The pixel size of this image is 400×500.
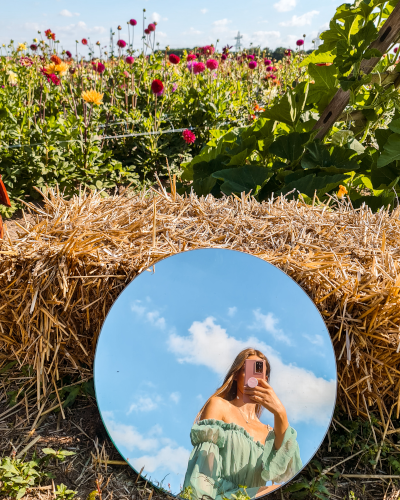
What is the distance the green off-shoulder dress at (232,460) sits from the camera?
1200 mm

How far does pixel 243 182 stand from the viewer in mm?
2207

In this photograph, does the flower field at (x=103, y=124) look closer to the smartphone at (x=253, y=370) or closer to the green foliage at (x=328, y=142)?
the green foliage at (x=328, y=142)

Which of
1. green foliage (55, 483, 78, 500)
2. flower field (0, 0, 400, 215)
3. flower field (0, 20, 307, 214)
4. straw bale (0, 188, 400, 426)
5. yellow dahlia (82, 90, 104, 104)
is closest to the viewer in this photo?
green foliage (55, 483, 78, 500)

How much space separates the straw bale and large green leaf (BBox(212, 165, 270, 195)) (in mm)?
443

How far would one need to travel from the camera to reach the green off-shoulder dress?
3.94ft

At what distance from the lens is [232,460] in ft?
3.96

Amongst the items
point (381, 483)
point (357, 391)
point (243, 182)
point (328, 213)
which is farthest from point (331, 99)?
point (381, 483)

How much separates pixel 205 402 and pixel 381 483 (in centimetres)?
73

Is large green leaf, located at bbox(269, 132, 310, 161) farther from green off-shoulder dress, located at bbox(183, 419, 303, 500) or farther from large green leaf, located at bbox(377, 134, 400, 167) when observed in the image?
green off-shoulder dress, located at bbox(183, 419, 303, 500)

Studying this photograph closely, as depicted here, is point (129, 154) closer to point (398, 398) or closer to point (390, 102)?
point (390, 102)

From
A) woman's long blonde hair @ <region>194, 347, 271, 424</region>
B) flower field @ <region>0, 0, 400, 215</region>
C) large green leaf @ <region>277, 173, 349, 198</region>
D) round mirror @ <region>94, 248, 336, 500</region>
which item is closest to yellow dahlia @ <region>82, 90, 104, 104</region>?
flower field @ <region>0, 0, 400, 215</region>

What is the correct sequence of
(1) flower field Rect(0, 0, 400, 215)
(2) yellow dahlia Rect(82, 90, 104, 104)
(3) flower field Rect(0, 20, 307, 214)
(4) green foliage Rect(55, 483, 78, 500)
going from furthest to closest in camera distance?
(3) flower field Rect(0, 20, 307, 214) → (2) yellow dahlia Rect(82, 90, 104, 104) → (1) flower field Rect(0, 0, 400, 215) → (4) green foliage Rect(55, 483, 78, 500)

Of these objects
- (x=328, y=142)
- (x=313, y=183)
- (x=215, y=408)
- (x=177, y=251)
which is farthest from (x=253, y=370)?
(x=328, y=142)

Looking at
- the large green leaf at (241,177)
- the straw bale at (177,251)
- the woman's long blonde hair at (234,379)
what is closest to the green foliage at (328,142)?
the large green leaf at (241,177)
